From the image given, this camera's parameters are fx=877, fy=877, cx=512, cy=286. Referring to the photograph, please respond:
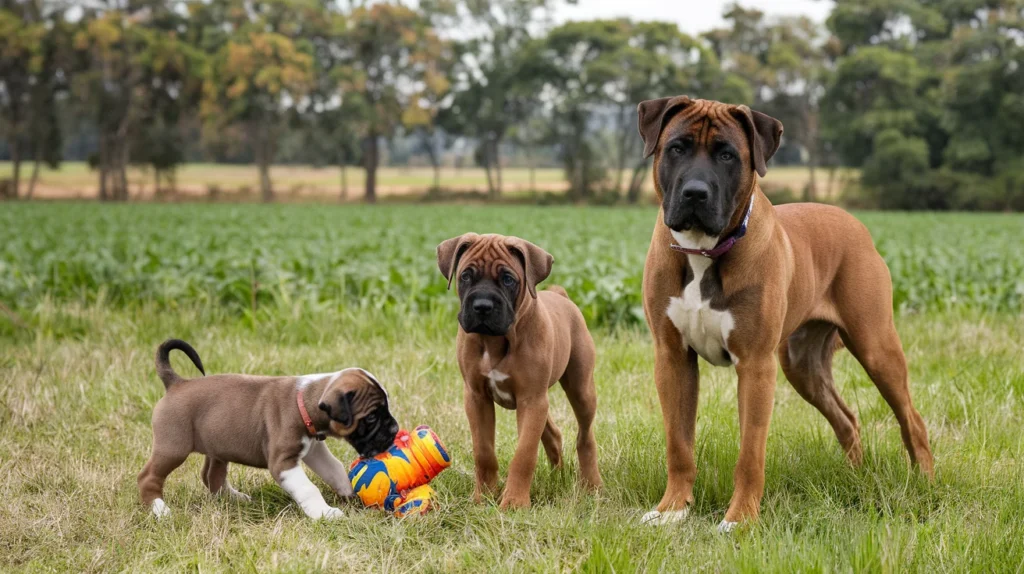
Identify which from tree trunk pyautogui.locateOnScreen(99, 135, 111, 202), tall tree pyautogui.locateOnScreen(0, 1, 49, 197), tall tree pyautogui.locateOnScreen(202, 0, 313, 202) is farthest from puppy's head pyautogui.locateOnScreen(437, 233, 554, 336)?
tree trunk pyautogui.locateOnScreen(99, 135, 111, 202)

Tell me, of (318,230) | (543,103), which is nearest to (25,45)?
(543,103)

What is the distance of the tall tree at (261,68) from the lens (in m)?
58.2

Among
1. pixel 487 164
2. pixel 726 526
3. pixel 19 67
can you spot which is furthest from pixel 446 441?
pixel 19 67

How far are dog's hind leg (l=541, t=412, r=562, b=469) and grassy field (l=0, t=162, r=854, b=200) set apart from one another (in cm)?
6134

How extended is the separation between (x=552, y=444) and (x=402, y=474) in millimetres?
1060

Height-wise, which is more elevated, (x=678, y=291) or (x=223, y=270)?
(x=678, y=291)

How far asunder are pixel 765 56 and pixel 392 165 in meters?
49.6

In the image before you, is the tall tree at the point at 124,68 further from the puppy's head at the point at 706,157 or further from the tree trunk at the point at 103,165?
the puppy's head at the point at 706,157

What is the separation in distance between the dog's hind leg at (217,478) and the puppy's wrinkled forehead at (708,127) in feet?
9.60

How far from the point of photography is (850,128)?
58.0m

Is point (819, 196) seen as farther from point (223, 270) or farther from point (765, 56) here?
point (223, 270)

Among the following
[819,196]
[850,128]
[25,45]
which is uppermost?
[25,45]

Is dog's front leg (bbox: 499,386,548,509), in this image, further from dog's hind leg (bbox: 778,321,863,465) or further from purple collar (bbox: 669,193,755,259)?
dog's hind leg (bbox: 778,321,863,465)

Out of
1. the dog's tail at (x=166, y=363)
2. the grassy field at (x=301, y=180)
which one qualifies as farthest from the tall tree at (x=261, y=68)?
the dog's tail at (x=166, y=363)
